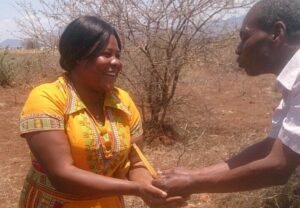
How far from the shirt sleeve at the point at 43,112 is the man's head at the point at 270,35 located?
913mm

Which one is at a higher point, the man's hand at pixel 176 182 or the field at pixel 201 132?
the man's hand at pixel 176 182

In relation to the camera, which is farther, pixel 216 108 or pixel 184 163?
pixel 216 108

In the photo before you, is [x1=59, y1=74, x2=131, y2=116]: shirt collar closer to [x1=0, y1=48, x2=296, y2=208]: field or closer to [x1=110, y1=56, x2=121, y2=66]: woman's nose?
[x1=110, y1=56, x2=121, y2=66]: woman's nose

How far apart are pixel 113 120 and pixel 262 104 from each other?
30.5 feet

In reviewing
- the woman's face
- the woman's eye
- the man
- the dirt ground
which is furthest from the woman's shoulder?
the dirt ground

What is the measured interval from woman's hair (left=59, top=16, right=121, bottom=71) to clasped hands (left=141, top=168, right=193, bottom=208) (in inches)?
28.9

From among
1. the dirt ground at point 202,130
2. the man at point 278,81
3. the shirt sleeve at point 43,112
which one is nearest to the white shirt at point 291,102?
the man at point 278,81

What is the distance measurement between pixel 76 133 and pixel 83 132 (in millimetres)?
35

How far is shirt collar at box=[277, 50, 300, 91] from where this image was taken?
222cm

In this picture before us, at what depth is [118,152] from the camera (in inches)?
106

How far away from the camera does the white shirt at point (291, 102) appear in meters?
2.19

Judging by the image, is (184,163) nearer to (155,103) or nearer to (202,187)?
(155,103)

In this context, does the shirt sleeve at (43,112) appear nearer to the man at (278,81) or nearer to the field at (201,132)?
the man at (278,81)

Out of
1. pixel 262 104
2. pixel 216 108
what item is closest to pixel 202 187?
pixel 216 108
